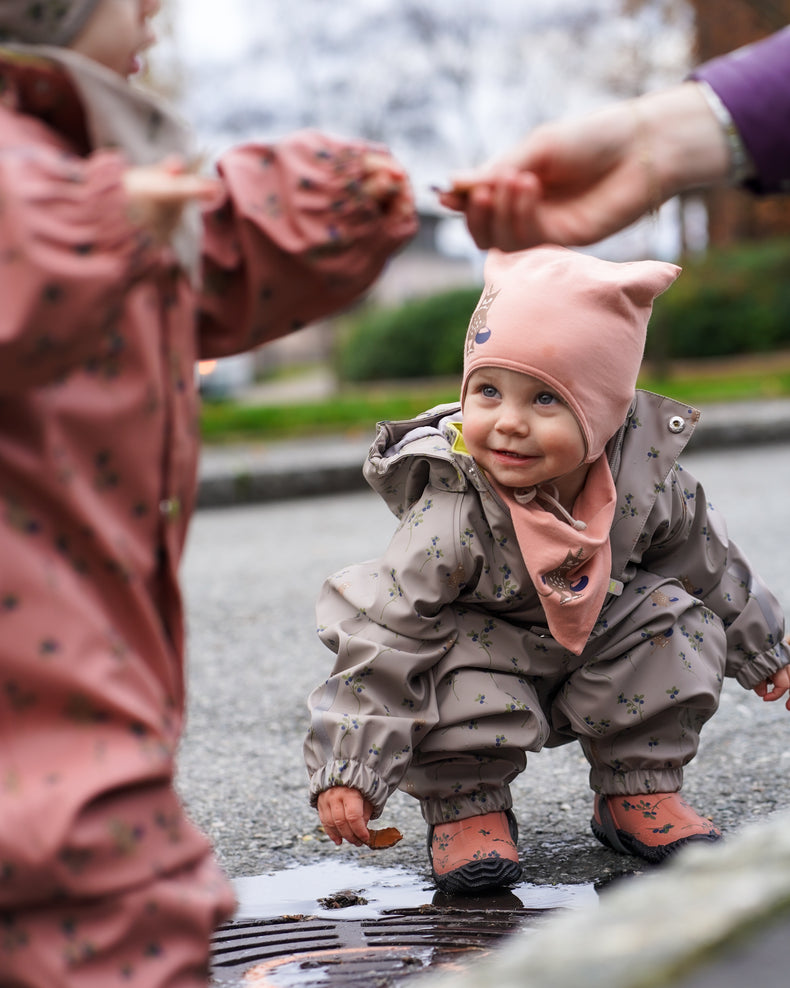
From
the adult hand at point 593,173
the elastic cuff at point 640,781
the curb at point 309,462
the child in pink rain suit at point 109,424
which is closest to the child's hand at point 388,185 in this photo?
the child in pink rain suit at point 109,424

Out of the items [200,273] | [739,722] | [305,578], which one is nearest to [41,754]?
[200,273]

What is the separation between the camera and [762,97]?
186cm

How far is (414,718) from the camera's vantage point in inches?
75.2

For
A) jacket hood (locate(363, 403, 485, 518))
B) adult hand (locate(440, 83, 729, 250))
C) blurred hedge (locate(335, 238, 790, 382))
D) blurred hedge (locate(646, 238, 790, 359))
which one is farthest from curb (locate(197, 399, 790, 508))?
blurred hedge (locate(646, 238, 790, 359))

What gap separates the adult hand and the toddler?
15 centimetres

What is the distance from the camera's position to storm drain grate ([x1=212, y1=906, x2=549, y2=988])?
154 cm

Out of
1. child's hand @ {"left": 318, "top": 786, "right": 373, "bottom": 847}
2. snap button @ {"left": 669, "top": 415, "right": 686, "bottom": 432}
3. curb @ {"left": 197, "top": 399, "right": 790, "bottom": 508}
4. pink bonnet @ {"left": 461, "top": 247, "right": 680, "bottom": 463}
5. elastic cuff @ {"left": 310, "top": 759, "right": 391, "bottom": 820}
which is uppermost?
pink bonnet @ {"left": 461, "top": 247, "right": 680, "bottom": 463}

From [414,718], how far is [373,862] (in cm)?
35

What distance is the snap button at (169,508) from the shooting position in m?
1.25

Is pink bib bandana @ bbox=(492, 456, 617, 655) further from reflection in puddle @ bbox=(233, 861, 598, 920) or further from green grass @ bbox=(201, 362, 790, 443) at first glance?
green grass @ bbox=(201, 362, 790, 443)

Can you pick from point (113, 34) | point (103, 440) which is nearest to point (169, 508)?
point (103, 440)

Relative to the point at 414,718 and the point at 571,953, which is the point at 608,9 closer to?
the point at 414,718

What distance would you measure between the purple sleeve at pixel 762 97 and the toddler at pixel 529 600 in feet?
0.70

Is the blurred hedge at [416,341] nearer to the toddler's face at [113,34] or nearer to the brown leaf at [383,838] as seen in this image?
the brown leaf at [383,838]
